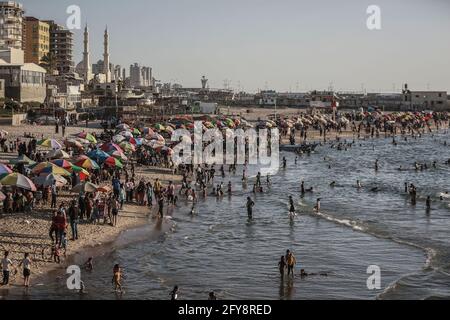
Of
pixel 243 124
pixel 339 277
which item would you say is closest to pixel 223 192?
pixel 339 277

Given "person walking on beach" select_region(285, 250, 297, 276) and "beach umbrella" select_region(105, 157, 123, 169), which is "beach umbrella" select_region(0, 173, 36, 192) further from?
"person walking on beach" select_region(285, 250, 297, 276)

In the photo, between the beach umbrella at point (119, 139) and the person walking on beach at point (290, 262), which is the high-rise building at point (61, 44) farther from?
the person walking on beach at point (290, 262)

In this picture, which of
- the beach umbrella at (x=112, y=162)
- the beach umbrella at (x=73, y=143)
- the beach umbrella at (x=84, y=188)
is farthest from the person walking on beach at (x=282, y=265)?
the beach umbrella at (x=73, y=143)

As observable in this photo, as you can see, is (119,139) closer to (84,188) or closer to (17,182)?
(84,188)

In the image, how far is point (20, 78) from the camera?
65.7 metres

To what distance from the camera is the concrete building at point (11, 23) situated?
324ft

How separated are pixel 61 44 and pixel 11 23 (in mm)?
19051

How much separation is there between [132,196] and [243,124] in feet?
142

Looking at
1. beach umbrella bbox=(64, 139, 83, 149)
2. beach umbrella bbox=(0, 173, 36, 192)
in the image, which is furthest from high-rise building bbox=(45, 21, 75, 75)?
beach umbrella bbox=(0, 173, 36, 192)

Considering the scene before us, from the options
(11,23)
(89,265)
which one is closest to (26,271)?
(89,265)

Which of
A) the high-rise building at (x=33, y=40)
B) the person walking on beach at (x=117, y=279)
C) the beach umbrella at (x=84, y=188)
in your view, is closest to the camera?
the person walking on beach at (x=117, y=279)

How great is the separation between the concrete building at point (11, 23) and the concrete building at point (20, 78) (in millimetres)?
28994

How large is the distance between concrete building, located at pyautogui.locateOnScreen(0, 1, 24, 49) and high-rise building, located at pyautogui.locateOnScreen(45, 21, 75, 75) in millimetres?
12930
